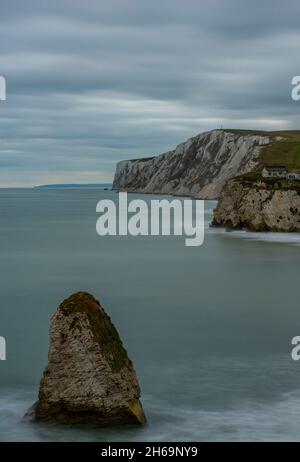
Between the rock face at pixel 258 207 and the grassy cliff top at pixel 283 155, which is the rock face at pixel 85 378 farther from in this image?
the grassy cliff top at pixel 283 155

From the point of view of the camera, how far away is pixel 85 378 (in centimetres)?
1355

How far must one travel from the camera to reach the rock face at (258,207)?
68250mm

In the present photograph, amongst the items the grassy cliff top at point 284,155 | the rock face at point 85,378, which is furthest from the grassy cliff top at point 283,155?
the rock face at point 85,378

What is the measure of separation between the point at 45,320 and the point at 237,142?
546 feet

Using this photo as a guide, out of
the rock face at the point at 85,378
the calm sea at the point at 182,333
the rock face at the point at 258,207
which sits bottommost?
the calm sea at the point at 182,333

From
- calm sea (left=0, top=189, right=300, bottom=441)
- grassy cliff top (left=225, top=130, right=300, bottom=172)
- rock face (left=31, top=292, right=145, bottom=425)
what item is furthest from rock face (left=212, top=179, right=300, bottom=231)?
rock face (left=31, top=292, right=145, bottom=425)

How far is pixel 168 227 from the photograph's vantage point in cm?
8200

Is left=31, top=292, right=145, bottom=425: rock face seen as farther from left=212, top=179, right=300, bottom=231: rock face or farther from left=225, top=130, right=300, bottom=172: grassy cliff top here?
left=225, top=130, right=300, bottom=172: grassy cliff top

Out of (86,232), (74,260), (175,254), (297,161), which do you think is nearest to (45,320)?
(74,260)

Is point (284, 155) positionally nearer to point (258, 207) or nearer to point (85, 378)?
point (258, 207)

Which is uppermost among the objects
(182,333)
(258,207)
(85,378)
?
(258,207)

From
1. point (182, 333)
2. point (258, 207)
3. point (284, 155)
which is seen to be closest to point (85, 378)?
point (182, 333)

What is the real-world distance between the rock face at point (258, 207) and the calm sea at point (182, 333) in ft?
54.9

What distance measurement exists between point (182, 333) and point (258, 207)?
49112 millimetres
